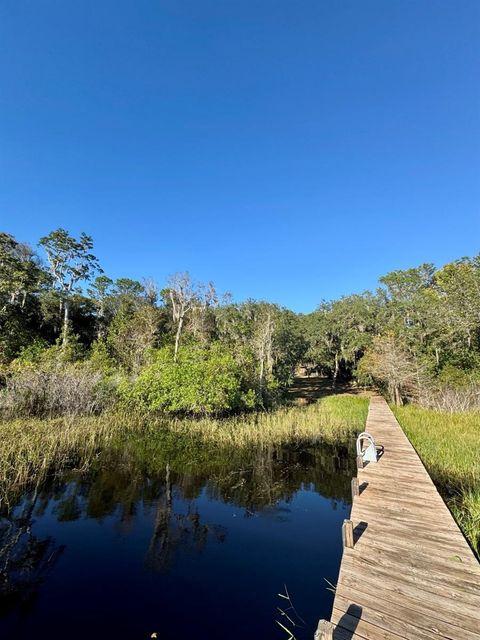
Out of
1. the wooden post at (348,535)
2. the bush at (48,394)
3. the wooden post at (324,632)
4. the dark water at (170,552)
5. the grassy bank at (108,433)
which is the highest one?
the bush at (48,394)

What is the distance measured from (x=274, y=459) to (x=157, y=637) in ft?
22.2

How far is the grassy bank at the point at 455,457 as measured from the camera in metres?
5.63

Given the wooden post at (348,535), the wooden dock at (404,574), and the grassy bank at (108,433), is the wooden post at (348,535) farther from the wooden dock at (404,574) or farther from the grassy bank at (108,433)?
the grassy bank at (108,433)

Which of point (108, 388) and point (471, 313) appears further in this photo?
point (471, 313)

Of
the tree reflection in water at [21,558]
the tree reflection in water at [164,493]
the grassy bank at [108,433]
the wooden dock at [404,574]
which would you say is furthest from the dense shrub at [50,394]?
the wooden dock at [404,574]

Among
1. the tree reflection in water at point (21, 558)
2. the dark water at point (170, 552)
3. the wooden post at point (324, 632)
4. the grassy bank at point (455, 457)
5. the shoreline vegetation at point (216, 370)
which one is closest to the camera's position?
the wooden post at point (324, 632)

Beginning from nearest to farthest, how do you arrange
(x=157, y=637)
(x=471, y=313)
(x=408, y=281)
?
(x=157, y=637) → (x=471, y=313) → (x=408, y=281)

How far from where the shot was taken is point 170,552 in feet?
17.3

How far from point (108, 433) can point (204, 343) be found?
1012cm

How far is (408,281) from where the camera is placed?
32531mm

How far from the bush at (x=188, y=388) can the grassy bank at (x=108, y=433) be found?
2.44 ft

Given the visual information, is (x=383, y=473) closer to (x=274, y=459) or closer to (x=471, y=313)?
(x=274, y=459)

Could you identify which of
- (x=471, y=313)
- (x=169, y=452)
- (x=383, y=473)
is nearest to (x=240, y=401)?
(x=169, y=452)

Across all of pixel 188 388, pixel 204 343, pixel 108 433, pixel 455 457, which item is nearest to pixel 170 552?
pixel 108 433
